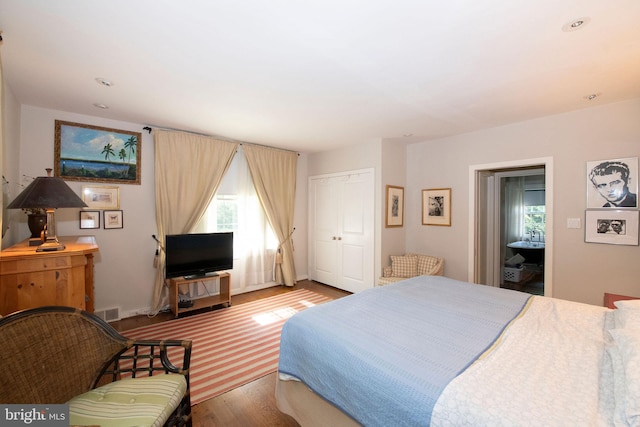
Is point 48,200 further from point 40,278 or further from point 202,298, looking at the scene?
point 202,298

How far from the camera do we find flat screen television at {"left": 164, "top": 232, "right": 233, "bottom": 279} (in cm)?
364

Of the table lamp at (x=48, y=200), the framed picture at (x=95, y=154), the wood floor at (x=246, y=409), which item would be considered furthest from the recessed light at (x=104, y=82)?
the wood floor at (x=246, y=409)

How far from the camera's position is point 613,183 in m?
2.89

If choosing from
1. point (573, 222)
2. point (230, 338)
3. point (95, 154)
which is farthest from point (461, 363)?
point (95, 154)

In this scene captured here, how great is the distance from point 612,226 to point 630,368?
8.78ft

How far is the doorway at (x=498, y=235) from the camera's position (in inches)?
130

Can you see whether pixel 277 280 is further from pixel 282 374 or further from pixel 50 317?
pixel 50 317

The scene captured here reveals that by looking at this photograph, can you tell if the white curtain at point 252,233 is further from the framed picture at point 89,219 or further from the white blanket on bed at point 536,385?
the white blanket on bed at point 536,385

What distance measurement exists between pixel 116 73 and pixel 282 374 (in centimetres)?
267

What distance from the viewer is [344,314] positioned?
6.17 feet

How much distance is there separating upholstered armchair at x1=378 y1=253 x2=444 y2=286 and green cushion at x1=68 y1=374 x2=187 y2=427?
307 centimetres

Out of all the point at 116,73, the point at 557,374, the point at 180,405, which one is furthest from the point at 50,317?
the point at 557,374

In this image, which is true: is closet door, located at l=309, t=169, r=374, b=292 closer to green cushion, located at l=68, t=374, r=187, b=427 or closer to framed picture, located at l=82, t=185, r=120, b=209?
framed picture, located at l=82, t=185, r=120, b=209

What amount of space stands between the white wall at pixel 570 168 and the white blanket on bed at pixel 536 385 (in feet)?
6.49
